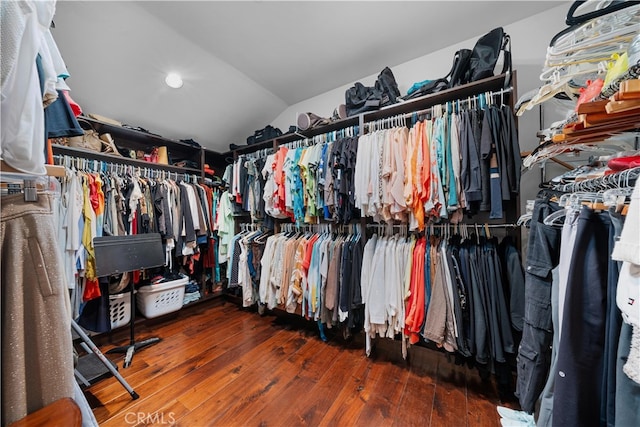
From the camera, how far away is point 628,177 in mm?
634

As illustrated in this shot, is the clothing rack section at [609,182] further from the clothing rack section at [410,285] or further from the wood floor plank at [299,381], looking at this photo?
the wood floor plank at [299,381]

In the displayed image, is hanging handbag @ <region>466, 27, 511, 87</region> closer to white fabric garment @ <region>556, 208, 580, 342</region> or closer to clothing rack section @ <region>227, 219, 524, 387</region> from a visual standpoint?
clothing rack section @ <region>227, 219, 524, 387</region>

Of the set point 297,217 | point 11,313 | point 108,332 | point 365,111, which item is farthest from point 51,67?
point 108,332

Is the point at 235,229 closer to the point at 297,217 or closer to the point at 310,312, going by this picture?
the point at 297,217

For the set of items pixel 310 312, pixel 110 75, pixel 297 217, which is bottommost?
pixel 310 312

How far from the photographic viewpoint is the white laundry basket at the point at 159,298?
2244 mm

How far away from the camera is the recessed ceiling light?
2149 millimetres

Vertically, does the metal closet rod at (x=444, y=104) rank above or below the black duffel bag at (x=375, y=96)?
below

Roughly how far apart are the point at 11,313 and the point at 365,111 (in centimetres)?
212

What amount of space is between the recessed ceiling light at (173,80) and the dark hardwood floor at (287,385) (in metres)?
2.49

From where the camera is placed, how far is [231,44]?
197 centimetres

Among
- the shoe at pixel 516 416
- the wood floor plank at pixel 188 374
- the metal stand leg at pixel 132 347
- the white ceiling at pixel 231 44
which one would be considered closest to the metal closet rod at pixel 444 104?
the white ceiling at pixel 231 44

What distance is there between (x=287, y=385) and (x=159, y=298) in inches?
65.9

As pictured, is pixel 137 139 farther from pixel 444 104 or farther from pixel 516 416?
pixel 516 416
